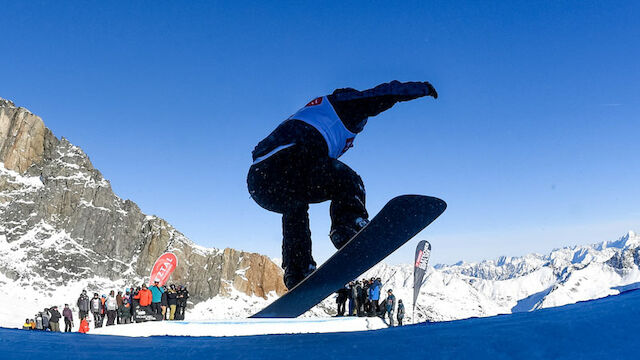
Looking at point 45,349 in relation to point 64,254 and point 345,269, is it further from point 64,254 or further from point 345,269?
point 64,254

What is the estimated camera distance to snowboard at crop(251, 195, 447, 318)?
2.85 meters

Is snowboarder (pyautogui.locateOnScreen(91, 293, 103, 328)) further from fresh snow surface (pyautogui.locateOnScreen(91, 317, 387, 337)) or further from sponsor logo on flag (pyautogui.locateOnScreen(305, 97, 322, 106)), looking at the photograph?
sponsor logo on flag (pyautogui.locateOnScreen(305, 97, 322, 106))

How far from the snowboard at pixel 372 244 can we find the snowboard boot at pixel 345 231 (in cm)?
7

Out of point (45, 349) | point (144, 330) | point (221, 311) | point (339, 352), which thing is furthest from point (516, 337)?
point (221, 311)

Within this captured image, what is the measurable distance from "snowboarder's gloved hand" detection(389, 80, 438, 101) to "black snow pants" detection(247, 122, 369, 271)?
64cm

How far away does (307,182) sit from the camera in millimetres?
3102

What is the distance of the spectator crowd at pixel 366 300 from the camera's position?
11.7 m

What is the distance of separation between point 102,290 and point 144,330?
250 feet

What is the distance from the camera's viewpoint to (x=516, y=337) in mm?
1488

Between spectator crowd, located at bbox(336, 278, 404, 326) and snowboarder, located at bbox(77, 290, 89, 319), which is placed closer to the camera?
spectator crowd, located at bbox(336, 278, 404, 326)

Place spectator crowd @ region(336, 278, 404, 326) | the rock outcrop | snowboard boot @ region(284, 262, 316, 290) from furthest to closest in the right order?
the rock outcrop → spectator crowd @ region(336, 278, 404, 326) → snowboard boot @ region(284, 262, 316, 290)

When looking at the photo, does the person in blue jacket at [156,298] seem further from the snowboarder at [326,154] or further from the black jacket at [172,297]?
the snowboarder at [326,154]

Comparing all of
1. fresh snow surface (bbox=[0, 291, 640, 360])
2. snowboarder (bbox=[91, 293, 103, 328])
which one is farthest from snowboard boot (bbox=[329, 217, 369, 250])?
snowboarder (bbox=[91, 293, 103, 328])

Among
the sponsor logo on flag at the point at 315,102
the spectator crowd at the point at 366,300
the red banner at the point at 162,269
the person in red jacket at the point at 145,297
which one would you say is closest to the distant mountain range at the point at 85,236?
the red banner at the point at 162,269
